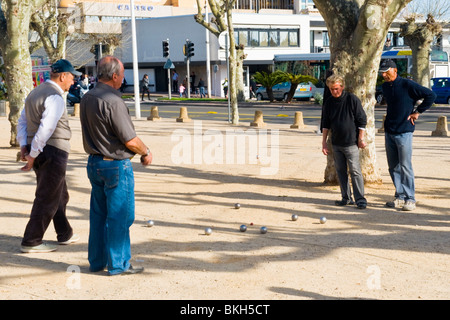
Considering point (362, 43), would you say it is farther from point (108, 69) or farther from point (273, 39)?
point (273, 39)

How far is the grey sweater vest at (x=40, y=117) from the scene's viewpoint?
23.1 feet

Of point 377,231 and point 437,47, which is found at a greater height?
point 437,47

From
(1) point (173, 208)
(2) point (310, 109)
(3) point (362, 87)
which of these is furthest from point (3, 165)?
(2) point (310, 109)

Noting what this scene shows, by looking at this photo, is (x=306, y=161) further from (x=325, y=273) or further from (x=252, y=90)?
(x=252, y=90)

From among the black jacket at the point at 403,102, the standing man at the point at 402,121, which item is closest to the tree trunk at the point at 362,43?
the standing man at the point at 402,121

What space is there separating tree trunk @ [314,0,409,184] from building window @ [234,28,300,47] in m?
46.1

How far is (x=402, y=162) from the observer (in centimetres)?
934

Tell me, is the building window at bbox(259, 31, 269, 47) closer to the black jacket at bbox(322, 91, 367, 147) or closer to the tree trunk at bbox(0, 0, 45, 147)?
the tree trunk at bbox(0, 0, 45, 147)

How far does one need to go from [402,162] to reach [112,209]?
463 centimetres

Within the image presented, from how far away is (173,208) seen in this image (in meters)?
9.80

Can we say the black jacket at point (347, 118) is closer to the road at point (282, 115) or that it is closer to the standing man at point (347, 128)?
the standing man at point (347, 128)

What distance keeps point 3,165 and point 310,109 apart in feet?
73.8
